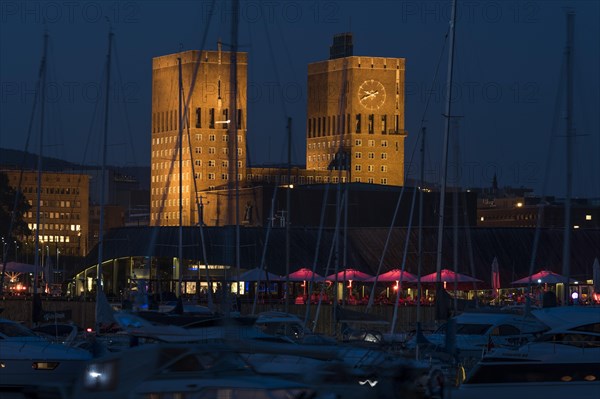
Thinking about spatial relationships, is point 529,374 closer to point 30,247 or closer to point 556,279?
point 556,279

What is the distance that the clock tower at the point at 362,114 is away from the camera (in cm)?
17275

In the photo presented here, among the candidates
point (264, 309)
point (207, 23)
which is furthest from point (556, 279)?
point (207, 23)

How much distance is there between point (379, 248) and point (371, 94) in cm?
9066

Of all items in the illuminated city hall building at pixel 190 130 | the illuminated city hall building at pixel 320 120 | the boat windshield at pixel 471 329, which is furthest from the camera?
the illuminated city hall building at pixel 190 130

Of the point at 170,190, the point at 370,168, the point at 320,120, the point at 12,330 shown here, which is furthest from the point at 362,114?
the point at 12,330

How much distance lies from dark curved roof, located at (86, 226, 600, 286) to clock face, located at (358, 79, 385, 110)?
86.5m

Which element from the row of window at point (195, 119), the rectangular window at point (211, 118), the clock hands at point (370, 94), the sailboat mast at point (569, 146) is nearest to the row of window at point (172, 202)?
the row of window at point (195, 119)

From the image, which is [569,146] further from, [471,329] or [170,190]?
[170,190]

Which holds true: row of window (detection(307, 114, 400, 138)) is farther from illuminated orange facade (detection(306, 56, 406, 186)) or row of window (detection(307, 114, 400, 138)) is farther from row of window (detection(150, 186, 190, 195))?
row of window (detection(150, 186, 190, 195))

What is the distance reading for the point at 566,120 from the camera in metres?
44.0

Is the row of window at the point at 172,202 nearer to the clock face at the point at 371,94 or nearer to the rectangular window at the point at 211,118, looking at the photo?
the rectangular window at the point at 211,118

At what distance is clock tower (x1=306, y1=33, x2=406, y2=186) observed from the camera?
6801 inches

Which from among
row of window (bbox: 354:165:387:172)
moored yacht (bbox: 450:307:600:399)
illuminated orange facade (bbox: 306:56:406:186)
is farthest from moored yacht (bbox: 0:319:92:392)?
row of window (bbox: 354:165:387:172)

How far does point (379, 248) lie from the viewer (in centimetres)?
8850
